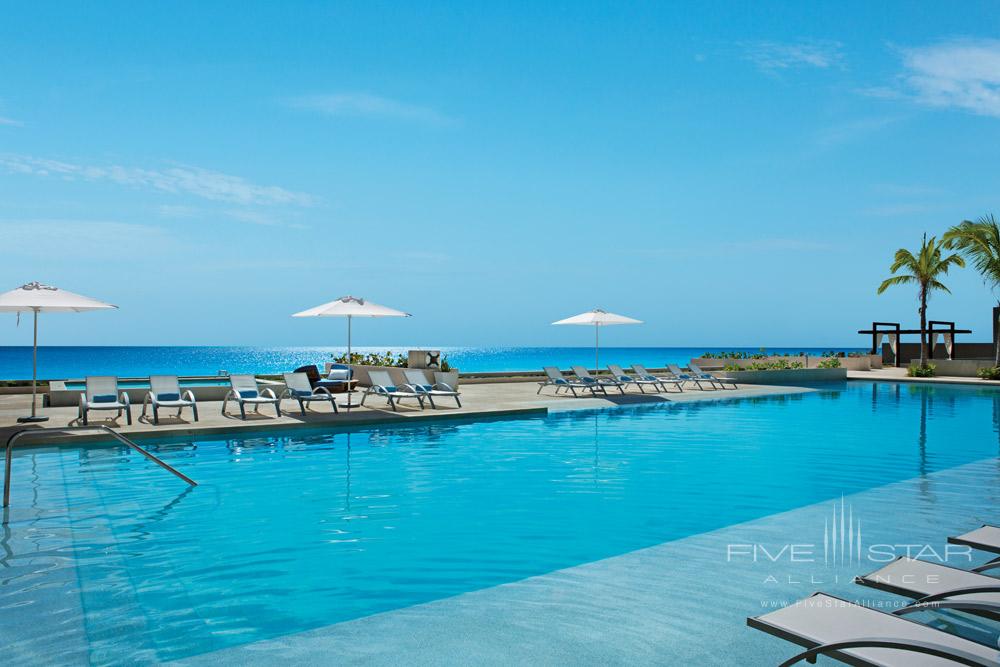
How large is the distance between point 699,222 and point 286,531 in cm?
3189

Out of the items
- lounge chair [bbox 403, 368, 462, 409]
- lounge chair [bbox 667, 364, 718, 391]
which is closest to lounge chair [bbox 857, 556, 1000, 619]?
lounge chair [bbox 403, 368, 462, 409]

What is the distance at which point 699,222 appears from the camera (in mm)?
34250

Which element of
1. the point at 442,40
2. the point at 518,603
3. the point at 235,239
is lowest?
the point at 518,603

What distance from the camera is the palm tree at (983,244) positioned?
23997 mm

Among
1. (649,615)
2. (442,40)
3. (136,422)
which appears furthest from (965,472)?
(442,40)

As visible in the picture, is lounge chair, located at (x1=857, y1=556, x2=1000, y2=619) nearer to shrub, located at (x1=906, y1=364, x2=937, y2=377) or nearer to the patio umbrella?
the patio umbrella

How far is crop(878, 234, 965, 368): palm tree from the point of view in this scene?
27.0 metres

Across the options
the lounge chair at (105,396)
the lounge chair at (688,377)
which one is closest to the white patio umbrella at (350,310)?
the lounge chair at (105,396)

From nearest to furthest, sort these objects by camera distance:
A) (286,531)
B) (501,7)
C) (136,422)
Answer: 1. (286,531)
2. (136,422)
3. (501,7)

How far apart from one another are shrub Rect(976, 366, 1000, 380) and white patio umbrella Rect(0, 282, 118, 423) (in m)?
27.0

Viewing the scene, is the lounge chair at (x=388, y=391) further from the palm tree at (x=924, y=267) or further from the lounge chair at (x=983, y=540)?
the palm tree at (x=924, y=267)

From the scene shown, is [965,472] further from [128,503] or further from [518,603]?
[128,503]

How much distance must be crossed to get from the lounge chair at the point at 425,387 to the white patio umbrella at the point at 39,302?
5.21 meters

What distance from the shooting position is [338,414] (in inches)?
443
